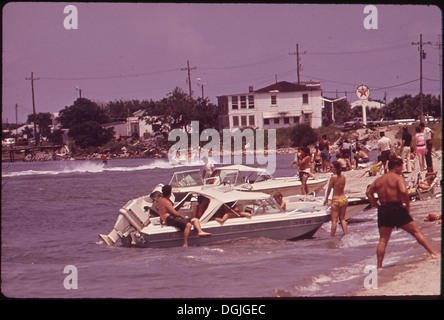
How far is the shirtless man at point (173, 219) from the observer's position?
13.8 metres

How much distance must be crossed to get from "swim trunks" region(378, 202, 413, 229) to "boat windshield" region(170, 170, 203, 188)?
9.40 meters

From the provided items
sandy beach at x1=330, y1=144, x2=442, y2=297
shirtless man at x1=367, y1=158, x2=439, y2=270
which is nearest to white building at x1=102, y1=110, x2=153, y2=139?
sandy beach at x1=330, y1=144, x2=442, y2=297

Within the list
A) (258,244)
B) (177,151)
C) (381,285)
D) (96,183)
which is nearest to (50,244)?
(258,244)

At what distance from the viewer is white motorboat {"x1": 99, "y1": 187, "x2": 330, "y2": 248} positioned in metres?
13.8

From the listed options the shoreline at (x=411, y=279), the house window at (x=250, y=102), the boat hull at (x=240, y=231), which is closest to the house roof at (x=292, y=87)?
the house window at (x=250, y=102)

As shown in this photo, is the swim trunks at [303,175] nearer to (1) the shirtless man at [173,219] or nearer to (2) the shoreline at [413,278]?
(1) the shirtless man at [173,219]

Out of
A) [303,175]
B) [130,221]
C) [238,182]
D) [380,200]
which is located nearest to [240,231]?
[130,221]

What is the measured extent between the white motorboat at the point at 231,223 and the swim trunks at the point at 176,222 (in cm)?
10

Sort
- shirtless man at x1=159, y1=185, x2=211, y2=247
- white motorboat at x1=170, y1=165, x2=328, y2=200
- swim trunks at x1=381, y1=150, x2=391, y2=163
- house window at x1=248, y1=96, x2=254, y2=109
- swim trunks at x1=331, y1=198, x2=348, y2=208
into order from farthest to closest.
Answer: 1. house window at x1=248, y1=96, x2=254, y2=109
2. swim trunks at x1=381, y1=150, x2=391, y2=163
3. white motorboat at x1=170, y1=165, x2=328, y2=200
4. swim trunks at x1=331, y1=198, x2=348, y2=208
5. shirtless man at x1=159, y1=185, x2=211, y2=247

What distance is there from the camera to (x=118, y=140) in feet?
196

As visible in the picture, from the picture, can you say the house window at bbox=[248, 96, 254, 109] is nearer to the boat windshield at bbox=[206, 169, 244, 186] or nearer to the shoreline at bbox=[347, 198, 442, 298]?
the boat windshield at bbox=[206, 169, 244, 186]

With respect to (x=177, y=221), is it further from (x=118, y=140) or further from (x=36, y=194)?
(x=118, y=140)

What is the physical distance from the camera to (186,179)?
18.6m

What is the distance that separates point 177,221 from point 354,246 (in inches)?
154
